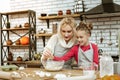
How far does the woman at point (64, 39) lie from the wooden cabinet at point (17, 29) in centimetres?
305

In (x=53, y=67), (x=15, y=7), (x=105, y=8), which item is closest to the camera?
(x=53, y=67)

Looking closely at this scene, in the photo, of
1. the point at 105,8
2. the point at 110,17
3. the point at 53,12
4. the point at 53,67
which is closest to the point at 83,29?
the point at 53,67

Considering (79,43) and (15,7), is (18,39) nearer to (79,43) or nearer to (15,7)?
(15,7)

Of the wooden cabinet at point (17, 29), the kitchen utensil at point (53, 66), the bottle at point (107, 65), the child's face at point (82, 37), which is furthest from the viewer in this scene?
the wooden cabinet at point (17, 29)

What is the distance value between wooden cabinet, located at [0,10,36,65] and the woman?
3.05 m

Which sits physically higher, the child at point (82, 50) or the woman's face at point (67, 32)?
the woman's face at point (67, 32)

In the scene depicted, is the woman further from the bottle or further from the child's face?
the bottle

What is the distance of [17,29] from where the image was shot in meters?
6.34

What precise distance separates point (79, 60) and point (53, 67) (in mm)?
628

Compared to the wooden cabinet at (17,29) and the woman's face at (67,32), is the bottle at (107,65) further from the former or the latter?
the wooden cabinet at (17,29)

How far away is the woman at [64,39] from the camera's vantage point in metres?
2.91

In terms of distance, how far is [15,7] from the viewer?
22.1 ft

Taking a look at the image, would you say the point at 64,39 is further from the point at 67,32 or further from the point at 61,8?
the point at 61,8

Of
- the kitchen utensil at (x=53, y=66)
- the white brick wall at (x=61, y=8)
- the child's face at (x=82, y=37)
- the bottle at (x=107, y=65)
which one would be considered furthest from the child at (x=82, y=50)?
the white brick wall at (x=61, y=8)
